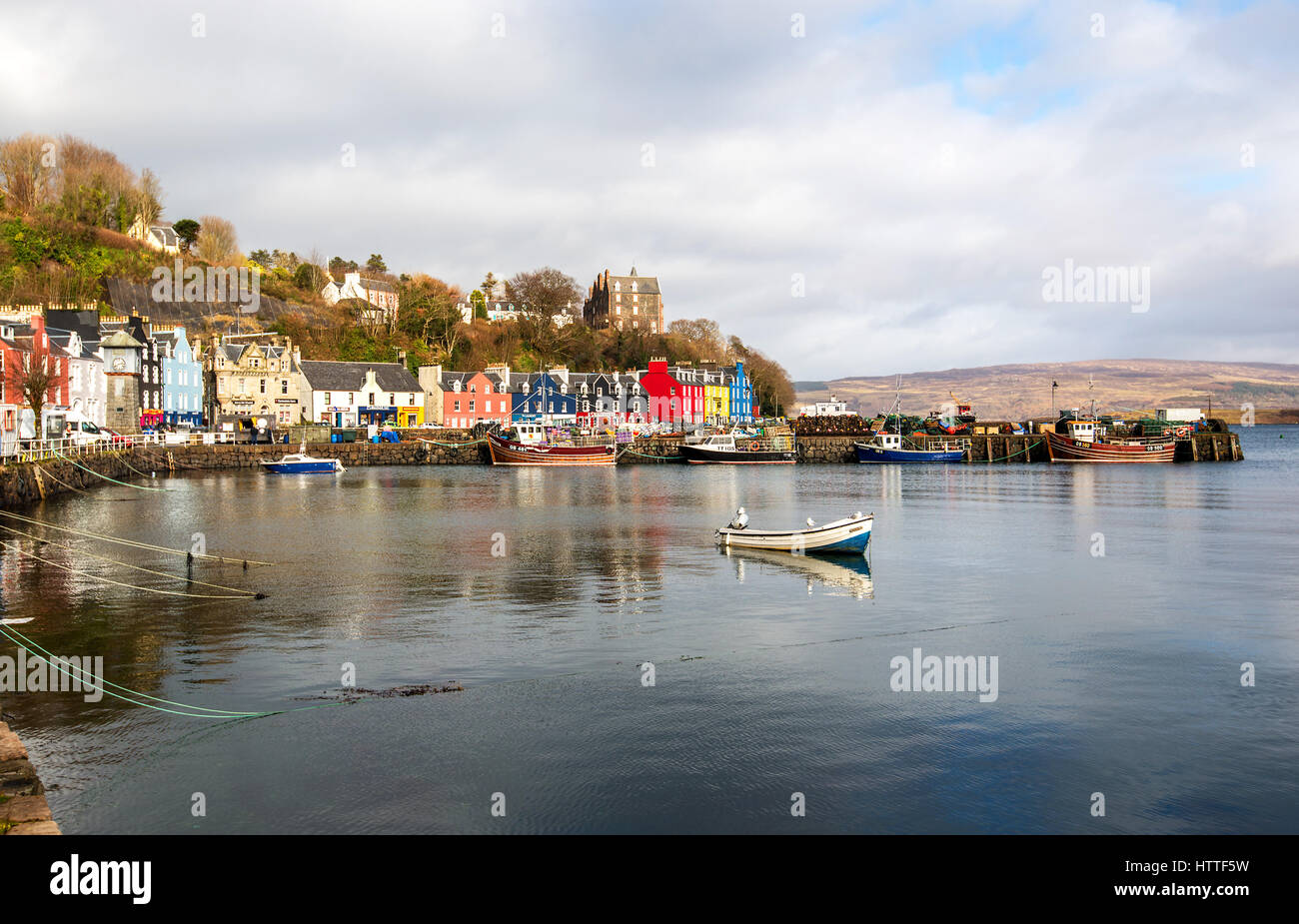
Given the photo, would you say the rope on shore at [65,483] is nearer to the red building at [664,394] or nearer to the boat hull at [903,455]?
the boat hull at [903,455]

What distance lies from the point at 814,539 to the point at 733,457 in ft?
213

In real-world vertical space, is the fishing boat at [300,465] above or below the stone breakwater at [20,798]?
above

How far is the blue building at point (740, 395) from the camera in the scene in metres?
140

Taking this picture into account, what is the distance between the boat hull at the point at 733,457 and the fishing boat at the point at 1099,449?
2823 cm

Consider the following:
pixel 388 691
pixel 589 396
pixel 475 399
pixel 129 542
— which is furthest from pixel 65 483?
pixel 589 396

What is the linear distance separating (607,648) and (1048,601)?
42.0 feet

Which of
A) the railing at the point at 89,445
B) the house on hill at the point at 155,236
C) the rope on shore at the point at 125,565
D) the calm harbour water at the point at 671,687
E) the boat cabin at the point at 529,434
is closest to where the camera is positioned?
the calm harbour water at the point at 671,687

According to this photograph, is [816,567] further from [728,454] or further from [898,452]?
[898,452]

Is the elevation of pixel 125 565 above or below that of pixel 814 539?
above

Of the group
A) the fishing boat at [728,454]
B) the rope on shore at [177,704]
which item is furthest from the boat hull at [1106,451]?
the rope on shore at [177,704]

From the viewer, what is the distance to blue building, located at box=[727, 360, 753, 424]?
458ft

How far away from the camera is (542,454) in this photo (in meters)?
90.3

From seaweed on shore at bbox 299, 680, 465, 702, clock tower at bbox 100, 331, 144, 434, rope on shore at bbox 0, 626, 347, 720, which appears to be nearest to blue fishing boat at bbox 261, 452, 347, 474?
clock tower at bbox 100, 331, 144, 434
